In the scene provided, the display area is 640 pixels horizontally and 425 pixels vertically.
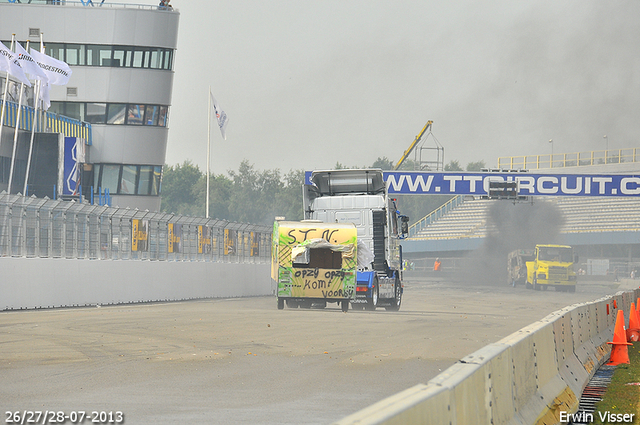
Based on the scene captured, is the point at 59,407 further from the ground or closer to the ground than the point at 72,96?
closer to the ground

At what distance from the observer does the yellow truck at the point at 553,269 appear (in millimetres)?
57469

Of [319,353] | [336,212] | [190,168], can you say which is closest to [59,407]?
[319,353]

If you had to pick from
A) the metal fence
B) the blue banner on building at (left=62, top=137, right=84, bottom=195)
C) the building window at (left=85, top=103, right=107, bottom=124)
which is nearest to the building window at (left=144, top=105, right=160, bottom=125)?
the building window at (left=85, top=103, right=107, bottom=124)

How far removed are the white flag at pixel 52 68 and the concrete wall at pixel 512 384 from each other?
3392 cm

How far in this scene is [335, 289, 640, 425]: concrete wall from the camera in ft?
13.2

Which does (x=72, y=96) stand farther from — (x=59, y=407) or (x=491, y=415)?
(x=491, y=415)

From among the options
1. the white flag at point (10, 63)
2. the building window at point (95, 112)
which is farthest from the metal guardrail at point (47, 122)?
the white flag at point (10, 63)

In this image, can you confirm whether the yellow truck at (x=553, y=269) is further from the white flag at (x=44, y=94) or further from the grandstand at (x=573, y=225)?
the white flag at (x=44, y=94)

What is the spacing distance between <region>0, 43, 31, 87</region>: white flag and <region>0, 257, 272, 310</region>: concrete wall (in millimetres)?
11835

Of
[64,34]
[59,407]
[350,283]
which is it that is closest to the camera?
[59,407]

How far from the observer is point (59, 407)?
8258 mm

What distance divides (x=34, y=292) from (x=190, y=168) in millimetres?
133373

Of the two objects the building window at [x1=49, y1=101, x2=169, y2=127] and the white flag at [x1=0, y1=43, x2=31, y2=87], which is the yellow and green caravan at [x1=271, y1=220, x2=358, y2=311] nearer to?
the white flag at [x1=0, y1=43, x2=31, y2=87]

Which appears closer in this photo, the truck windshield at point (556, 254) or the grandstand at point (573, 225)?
the truck windshield at point (556, 254)
